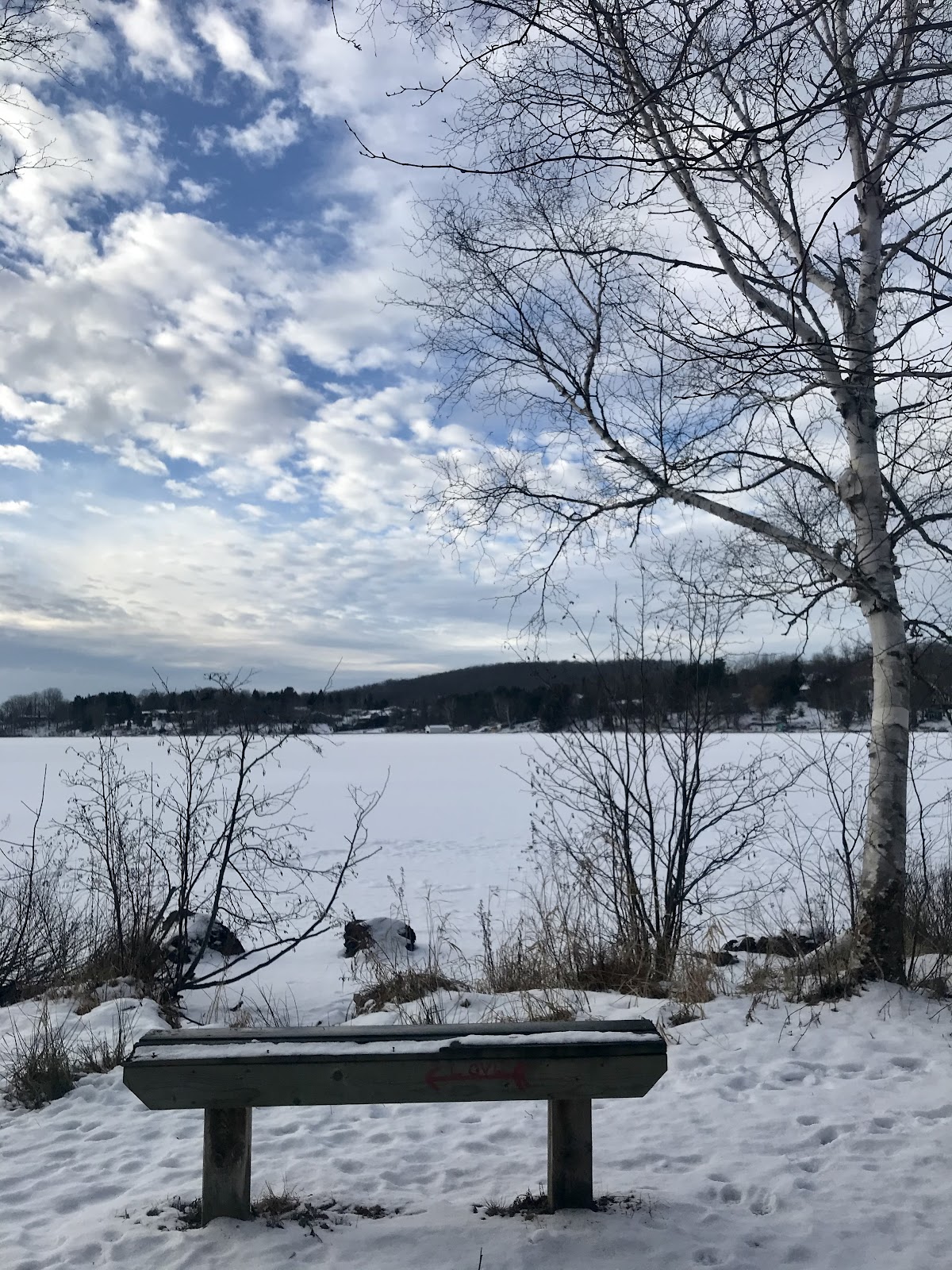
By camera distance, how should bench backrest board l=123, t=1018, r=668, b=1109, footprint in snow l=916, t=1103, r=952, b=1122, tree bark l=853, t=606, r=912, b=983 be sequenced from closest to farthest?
bench backrest board l=123, t=1018, r=668, b=1109
footprint in snow l=916, t=1103, r=952, b=1122
tree bark l=853, t=606, r=912, b=983

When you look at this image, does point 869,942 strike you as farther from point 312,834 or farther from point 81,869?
point 312,834

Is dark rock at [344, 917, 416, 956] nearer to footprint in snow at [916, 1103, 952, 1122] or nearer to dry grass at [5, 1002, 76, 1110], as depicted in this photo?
dry grass at [5, 1002, 76, 1110]

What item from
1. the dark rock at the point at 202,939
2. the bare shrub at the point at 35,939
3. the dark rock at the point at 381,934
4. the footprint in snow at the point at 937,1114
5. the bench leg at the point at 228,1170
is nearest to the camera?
the bench leg at the point at 228,1170

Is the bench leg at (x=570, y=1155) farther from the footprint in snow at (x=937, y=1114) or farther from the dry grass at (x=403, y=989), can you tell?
the dry grass at (x=403, y=989)

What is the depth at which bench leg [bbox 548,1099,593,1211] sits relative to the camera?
3.10 meters

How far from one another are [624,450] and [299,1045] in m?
4.97

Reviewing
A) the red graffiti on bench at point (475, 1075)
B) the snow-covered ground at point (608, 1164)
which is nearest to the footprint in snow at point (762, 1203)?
the snow-covered ground at point (608, 1164)

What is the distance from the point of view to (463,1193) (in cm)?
337

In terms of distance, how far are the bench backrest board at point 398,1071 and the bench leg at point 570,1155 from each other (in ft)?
0.50

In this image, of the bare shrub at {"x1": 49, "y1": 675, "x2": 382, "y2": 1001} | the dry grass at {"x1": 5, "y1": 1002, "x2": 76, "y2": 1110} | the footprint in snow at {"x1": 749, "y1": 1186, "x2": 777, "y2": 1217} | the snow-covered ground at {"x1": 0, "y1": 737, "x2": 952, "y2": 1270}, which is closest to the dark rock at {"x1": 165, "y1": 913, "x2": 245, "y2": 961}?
the bare shrub at {"x1": 49, "y1": 675, "x2": 382, "y2": 1001}

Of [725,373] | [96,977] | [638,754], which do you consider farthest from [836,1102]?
[96,977]

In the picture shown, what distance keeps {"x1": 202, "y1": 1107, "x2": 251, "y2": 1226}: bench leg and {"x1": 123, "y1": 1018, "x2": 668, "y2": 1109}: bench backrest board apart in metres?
0.18

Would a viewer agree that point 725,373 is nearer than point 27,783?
Yes

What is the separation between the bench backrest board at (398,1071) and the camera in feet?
9.49
